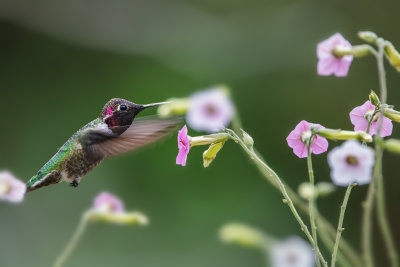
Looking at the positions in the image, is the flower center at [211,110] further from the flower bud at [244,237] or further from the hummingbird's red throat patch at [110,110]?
the hummingbird's red throat patch at [110,110]

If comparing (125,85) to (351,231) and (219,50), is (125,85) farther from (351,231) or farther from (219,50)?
(351,231)

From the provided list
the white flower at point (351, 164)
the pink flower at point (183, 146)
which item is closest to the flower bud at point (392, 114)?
the white flower at point (351, 164)

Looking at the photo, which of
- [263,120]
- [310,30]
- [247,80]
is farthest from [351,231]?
[310,30]

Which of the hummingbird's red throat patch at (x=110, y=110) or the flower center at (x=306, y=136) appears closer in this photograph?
the flower center at (x=306, y=136)

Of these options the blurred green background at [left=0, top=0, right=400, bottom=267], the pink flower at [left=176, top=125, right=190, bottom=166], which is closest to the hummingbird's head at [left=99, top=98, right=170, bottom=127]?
the pink flower at [left=176, top=125, right=190, bottom=166]

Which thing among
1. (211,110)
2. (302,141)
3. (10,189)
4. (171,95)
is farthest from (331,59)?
(171,95)

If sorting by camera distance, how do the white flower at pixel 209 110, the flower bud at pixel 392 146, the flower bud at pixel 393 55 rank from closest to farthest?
the white flower at pixel 209 110 → the flower bud at pixel 392 146 → the flower bud at pixel 393 55
